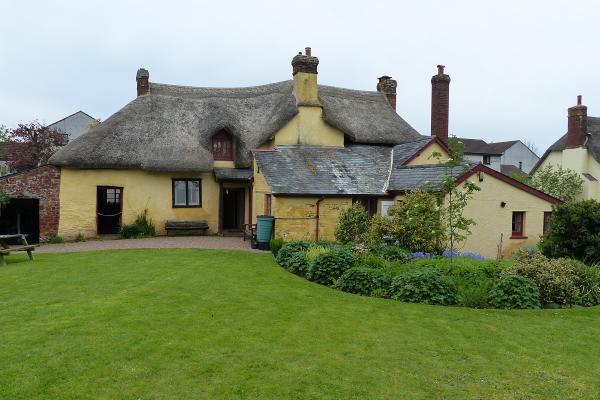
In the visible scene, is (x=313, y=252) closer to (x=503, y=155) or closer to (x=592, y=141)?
(x=592, y=141)

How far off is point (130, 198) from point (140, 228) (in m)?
1.61

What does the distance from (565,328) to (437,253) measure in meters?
7.17

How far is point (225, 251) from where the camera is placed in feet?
58.9

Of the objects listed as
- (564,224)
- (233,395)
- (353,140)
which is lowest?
(233,395)

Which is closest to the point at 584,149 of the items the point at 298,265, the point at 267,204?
the point at 267,204

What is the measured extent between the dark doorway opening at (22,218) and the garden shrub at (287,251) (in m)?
13.4

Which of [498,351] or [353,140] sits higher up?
[353,140]

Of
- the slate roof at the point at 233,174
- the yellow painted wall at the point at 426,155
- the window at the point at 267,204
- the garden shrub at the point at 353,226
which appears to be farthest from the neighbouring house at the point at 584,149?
the window at the point at 267,204

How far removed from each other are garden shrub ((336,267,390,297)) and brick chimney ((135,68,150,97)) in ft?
64.2

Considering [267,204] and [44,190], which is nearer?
[267,204]

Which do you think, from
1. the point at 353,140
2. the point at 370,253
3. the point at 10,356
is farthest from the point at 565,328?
the point at 353,140

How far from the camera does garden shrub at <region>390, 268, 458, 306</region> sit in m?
10.5

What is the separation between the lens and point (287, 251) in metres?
15.2

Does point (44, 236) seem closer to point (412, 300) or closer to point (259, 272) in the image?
point (259, 272)
